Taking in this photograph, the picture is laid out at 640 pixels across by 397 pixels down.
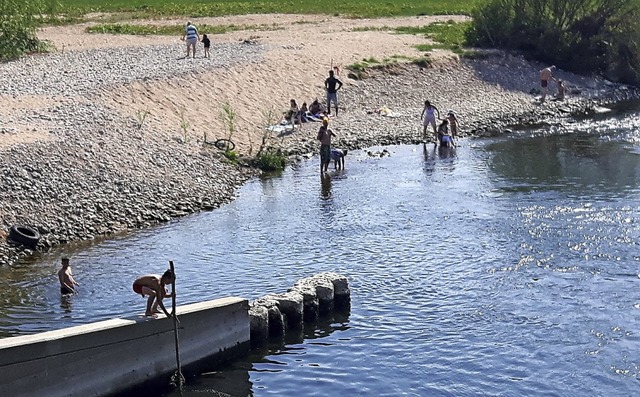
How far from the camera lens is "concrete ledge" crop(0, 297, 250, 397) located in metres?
20.2

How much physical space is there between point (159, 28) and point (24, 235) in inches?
1748

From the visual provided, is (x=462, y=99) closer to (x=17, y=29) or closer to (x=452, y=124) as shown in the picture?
(x=452, y=124)

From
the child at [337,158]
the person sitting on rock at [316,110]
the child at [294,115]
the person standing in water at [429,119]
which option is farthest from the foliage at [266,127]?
the person standing in water at [429,119]

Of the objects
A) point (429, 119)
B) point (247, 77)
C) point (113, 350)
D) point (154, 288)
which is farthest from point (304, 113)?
point (113, 350)

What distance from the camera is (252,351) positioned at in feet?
81.7

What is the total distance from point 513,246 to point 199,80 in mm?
23243

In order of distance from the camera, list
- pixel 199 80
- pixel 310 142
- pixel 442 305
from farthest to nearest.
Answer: pixel 199 80 → pixel 310 142 → pixel 442 305

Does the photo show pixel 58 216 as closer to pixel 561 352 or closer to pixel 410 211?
pixel 410 211

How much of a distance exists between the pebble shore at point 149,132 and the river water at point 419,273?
4.78 feet

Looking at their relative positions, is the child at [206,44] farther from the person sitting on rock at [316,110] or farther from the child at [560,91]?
the child at [560,91]

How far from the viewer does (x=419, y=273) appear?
29.7m

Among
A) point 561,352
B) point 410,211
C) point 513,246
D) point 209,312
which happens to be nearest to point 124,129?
point 410,211

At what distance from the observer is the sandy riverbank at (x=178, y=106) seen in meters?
35.6

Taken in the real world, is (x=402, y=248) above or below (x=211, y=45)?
below
